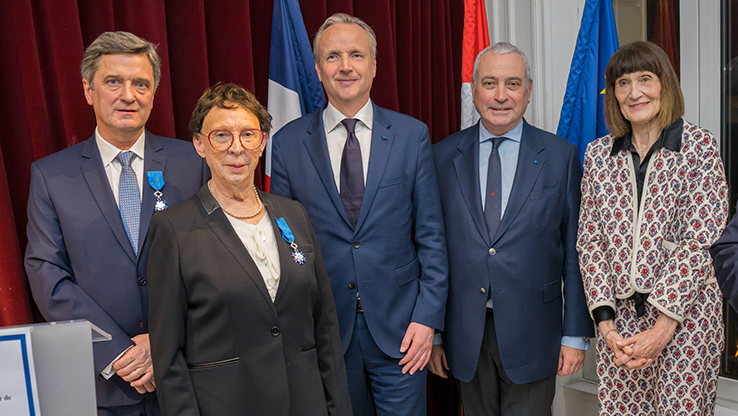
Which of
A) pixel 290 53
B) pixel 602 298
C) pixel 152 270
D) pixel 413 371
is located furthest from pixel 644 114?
pixel 152 270

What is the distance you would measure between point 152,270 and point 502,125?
4.74 feet

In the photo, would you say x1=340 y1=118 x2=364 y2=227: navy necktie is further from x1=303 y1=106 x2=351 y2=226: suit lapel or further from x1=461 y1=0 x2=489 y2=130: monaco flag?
x1=461 y1=0 x2=489 y2=130: monaco flag

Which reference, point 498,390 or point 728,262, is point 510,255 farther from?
point 728,262

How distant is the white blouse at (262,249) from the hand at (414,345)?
0.62m

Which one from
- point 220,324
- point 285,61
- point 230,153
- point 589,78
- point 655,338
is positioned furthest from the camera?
point 589,78

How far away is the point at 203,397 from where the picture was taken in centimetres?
152

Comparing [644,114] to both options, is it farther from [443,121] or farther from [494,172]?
[443,121]

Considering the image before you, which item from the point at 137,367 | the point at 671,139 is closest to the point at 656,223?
the point at 671,139

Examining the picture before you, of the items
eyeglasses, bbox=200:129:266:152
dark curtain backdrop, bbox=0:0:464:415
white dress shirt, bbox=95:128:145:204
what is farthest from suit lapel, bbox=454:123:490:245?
white dress shirt, bbox=95:128:145:204

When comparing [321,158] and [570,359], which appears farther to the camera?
[570,359]

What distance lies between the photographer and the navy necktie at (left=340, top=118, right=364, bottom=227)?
2.05 m

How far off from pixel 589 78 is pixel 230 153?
7.08 ft

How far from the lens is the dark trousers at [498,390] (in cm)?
221

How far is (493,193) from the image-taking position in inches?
87.9
